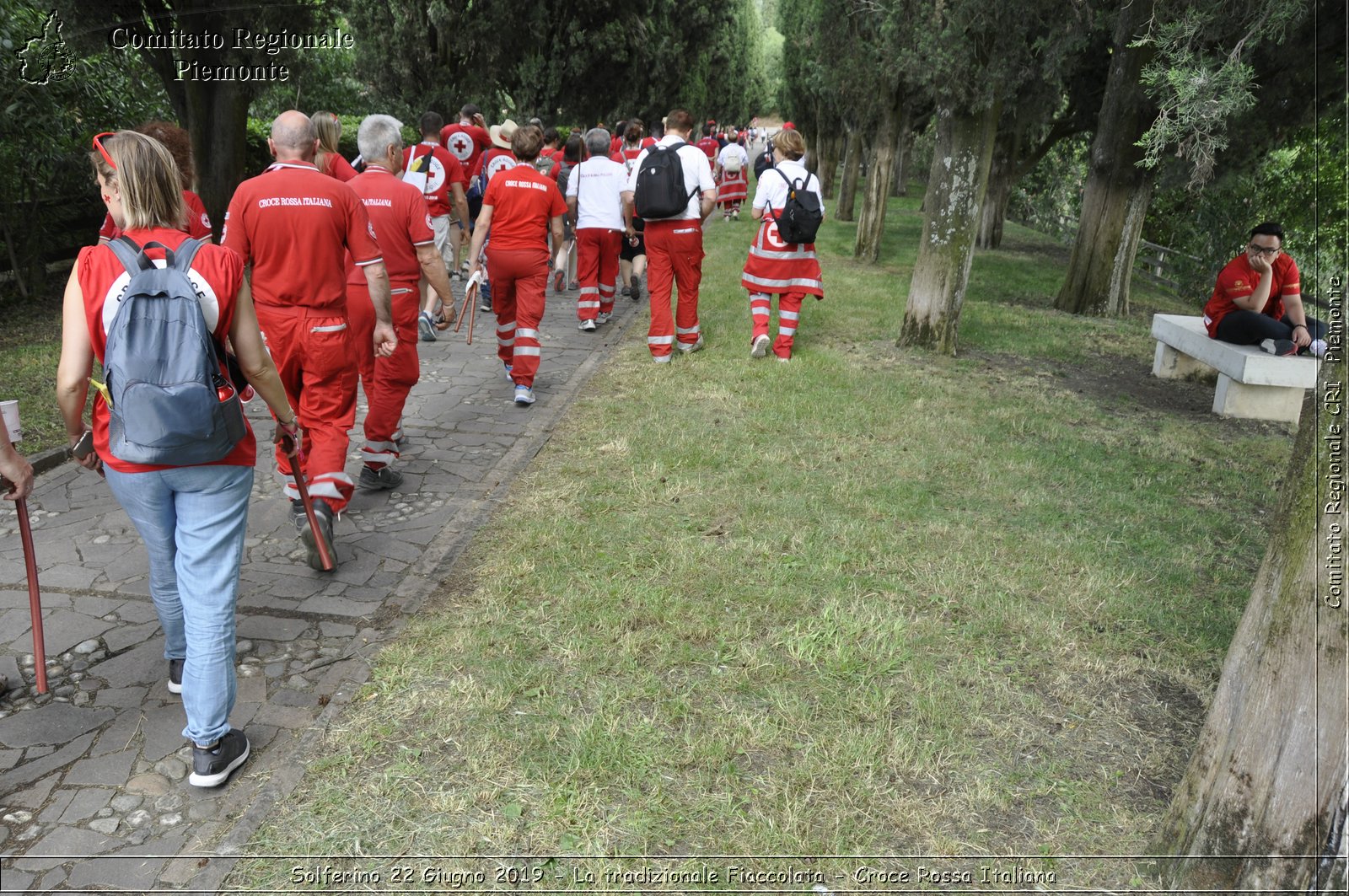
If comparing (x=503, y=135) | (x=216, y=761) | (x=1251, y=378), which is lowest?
(x=216, y=761)

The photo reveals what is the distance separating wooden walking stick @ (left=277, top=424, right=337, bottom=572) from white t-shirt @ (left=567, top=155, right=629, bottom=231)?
6.22m

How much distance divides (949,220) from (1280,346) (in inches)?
120

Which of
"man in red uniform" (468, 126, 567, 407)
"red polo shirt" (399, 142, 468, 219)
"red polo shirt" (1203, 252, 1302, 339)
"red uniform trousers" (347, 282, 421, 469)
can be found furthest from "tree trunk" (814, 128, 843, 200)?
"red uniform trousers" (347, 282, 421, 469)

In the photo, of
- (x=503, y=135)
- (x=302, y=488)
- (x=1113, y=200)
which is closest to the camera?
(x=302, y=488)

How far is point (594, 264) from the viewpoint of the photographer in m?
10.7

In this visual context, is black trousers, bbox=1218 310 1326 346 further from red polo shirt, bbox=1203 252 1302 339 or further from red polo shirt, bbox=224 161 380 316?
red polo shirt, bbox=224 161 380 316

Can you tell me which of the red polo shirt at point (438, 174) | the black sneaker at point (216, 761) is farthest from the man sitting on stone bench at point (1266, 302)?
the black sneaker at point (216, 761)

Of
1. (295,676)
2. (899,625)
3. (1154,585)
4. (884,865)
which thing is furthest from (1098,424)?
(295,676)

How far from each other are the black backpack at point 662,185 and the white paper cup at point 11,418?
19.3 feet

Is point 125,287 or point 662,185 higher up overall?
point 662,185

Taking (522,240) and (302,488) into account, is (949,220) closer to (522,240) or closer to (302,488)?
(522,240)

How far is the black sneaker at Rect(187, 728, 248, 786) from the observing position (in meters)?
3.25

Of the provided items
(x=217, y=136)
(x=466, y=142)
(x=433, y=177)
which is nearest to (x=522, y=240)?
(x=433, y=177)

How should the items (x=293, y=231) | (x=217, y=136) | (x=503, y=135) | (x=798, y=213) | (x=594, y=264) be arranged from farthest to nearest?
(x=217, y=136)
(x=594, y=264)
(x=503, y=135)
(x=798, y=213)
(x=293, y=231)
